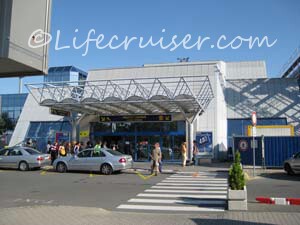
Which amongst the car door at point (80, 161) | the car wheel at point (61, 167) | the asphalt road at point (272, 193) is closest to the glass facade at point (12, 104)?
the car wheel at point (61, 167)

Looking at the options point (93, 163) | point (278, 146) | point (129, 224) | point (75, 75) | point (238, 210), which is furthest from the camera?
point (75, 75)

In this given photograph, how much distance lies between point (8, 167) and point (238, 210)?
17.6 m

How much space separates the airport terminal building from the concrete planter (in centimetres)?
1312

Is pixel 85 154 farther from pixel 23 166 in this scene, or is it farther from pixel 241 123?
pixel 241 123

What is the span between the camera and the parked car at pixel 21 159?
2277cm

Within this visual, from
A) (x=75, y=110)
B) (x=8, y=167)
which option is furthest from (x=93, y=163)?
(x=75, y=110)

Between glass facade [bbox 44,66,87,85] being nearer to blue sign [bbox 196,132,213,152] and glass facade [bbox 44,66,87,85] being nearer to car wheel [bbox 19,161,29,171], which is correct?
blue sign [bbox 196,132,213,152]

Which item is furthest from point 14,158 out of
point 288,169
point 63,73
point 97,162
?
point 63,73

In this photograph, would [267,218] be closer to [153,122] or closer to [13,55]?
[13,55]

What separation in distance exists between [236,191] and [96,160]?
1206 centimetres

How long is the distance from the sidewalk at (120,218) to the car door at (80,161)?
11.7m

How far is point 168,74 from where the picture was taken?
3497 cm

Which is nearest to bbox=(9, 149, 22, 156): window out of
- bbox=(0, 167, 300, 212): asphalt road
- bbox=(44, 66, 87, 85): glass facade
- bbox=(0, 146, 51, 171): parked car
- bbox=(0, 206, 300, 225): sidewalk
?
bbox=(0, 146, 51, 171): parked car

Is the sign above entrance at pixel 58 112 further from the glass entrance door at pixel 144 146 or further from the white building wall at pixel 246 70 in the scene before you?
the white building wall at pixel 246 70
